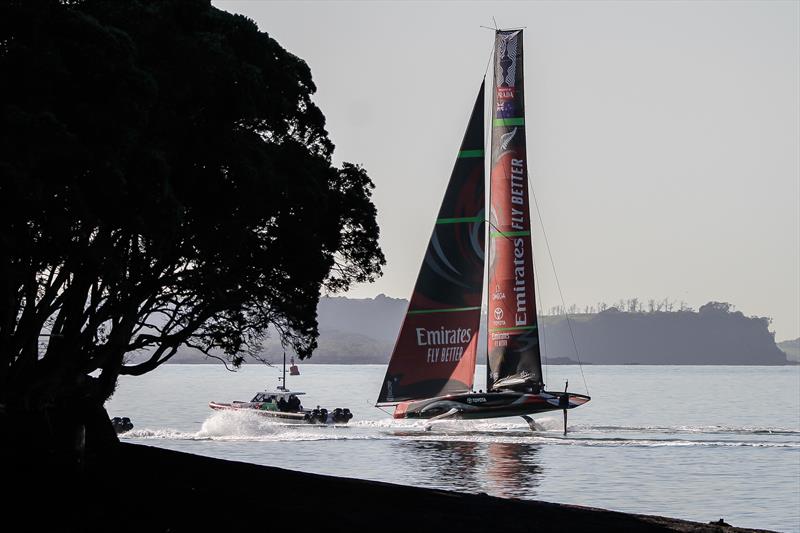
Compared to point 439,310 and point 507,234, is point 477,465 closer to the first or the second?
point 439,310

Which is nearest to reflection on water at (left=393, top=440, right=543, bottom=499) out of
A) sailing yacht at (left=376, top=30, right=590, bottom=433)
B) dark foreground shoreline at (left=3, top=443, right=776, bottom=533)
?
sailing yacht at (left=376, top=30, right=590, bottom=433)

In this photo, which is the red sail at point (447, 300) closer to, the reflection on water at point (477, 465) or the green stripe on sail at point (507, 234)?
the green stripe on sail at point (507, 234)

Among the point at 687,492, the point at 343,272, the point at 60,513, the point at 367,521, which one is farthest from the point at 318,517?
the point at 687,492

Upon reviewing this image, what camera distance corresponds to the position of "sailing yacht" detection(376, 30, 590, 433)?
68.2m

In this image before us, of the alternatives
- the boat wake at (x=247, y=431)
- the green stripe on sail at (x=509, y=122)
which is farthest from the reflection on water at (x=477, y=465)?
the green stripe on sail at (x=509, y=122)

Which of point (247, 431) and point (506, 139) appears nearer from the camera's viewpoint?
point (506, 139)

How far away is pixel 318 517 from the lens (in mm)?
22562

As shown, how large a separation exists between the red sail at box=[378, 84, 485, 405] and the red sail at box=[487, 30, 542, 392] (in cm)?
96

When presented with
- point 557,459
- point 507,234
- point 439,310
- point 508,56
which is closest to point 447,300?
point 439,310

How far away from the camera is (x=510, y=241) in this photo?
68.5m

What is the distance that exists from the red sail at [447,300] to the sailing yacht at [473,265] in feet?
0.18

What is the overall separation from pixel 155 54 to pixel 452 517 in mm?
11399

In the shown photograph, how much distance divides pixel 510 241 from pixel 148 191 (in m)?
45.4

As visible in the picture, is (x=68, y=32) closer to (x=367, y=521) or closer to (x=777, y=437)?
(x=367, y=521)
